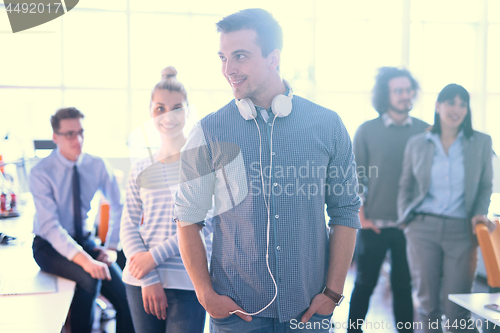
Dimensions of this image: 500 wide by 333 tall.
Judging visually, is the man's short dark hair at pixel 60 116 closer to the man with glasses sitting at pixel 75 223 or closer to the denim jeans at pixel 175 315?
the man with glasses sitting at pixel 75 223

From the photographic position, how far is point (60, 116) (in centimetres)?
246

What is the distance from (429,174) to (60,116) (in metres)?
2.27

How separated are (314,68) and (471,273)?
545 cm

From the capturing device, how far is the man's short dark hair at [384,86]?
263cm

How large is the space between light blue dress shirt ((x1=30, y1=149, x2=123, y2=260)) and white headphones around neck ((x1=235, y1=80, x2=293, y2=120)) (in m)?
1.46

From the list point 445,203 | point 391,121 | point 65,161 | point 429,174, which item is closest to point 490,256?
point 445,203

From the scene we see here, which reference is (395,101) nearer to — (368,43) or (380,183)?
(380,183)

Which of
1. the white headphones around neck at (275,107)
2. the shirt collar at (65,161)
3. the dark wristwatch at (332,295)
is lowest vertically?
the dark wristwatch at (332,295)

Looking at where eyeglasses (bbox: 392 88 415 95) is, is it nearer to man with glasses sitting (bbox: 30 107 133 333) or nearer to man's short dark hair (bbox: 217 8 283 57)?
man's short dark hair (bbox: 217 8 283 57)

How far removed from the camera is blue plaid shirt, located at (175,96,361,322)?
50.9 inches

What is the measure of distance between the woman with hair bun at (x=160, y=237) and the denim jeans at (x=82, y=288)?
2.12ft

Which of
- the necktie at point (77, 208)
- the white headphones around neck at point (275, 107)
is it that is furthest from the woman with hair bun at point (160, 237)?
the necktie at point (77, 208)

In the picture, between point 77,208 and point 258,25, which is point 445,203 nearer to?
point 258,25

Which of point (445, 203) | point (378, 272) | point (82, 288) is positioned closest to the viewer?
point (82, 288)
